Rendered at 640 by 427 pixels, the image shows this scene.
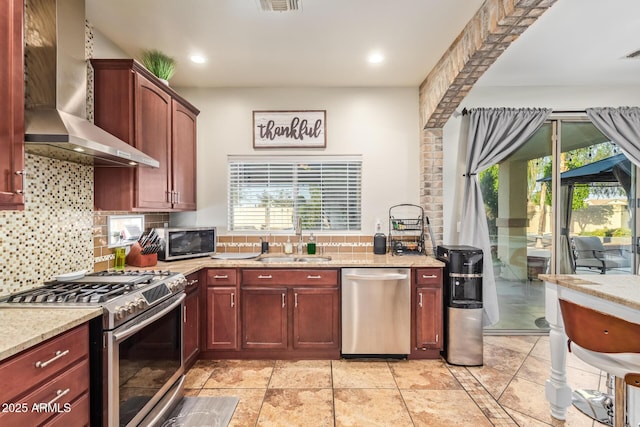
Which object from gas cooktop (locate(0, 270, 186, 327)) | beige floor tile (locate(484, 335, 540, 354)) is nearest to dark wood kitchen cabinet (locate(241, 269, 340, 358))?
gas cooktop (locate(0, 270, 186, 327))

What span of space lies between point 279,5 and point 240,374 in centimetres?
292

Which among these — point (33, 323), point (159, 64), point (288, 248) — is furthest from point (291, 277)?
point (159, 64)

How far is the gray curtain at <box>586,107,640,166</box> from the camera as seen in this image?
3.54 metres

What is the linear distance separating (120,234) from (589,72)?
16.1ft

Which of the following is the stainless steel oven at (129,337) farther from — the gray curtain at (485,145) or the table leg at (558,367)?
the gray curtain at (485,145)

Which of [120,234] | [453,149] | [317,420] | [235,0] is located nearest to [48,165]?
[120,234]

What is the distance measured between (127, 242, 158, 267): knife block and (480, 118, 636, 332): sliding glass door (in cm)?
358

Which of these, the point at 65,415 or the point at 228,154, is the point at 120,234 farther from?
the point at 65,415

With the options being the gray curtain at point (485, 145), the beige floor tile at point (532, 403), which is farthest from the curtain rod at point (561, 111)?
the beige floor tile at point (532, 403)

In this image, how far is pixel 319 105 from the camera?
370cm

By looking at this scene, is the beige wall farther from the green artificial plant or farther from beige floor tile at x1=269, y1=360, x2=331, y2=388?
beige floor tile at x1=269, y1=360, x2=331, y2=388

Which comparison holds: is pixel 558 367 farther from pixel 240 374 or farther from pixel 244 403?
pixel 240 374

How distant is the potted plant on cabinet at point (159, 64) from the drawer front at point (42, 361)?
226 cm

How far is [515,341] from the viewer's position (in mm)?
3492
